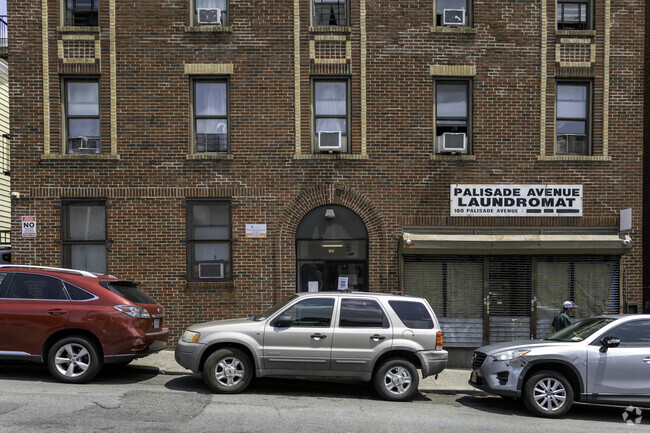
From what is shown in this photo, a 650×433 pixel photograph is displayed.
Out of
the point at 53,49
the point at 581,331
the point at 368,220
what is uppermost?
the point at 53,49

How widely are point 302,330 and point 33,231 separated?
23.1ft

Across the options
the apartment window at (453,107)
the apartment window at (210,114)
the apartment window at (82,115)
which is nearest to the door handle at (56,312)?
the apartment window at (82,115)

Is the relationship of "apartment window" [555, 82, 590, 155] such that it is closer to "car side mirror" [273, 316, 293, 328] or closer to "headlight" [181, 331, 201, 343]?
"car side mirror" [273, 316, 293, 328]

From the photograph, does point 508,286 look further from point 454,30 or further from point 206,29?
point 206,29

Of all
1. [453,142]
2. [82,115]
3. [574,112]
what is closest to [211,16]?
[82,115]

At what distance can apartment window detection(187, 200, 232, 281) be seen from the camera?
12.4 metres

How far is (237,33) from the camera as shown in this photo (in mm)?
12562

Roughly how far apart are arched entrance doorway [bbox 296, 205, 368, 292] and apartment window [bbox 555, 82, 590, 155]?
510cm

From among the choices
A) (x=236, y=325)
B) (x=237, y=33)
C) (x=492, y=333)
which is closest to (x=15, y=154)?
(x=237, y=33)

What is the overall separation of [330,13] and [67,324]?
334 inches

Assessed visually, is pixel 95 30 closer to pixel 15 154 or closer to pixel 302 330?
pixel 15 154

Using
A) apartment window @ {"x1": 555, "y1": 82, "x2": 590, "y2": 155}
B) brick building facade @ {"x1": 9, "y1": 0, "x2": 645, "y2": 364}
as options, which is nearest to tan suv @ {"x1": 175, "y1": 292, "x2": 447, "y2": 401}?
brick building facade @ {"x1": 9, "y1": 0, "x2": 645, "y2": 364}

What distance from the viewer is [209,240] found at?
12.4 metres

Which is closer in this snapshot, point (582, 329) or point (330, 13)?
point (582, 329)
